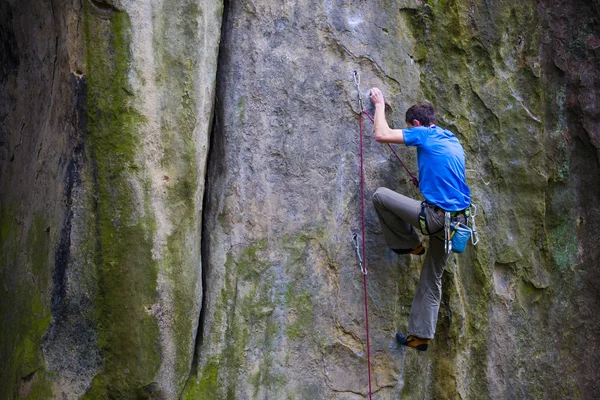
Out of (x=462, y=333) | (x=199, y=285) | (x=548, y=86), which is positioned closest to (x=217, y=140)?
(x=199, y=285)

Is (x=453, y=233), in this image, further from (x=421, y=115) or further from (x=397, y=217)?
(x=421, y=115)

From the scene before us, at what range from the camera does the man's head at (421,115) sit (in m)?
6.60

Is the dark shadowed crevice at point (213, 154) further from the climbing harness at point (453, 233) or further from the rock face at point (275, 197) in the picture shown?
the climbing harness at point (453, 233)

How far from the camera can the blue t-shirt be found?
6.45 m

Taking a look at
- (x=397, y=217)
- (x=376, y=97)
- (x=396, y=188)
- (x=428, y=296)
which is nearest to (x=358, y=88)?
(x=376, y=97)

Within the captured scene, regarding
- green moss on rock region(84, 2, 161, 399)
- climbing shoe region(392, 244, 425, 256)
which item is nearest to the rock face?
green moss on rock region(84, 2, 161, 399)

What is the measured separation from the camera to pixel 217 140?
6766 millimetres

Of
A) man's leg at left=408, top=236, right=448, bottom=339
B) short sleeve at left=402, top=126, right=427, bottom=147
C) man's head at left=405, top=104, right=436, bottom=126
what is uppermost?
man's head at left=405, top=104, right=436, bottom=126

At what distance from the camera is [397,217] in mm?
6711

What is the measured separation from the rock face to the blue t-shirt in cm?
63

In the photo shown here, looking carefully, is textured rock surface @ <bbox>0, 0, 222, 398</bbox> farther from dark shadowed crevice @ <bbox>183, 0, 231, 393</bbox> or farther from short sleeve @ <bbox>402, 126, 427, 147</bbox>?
short sleeve @ <bbox>402, 126, 427, 147</bbox>

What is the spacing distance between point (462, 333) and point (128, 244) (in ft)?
10.7

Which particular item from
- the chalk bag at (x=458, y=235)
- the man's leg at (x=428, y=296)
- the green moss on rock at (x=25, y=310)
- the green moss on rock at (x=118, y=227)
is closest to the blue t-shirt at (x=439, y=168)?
the chalk bag at (x=458, y=235)

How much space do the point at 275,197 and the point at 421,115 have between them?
55.2 inches
